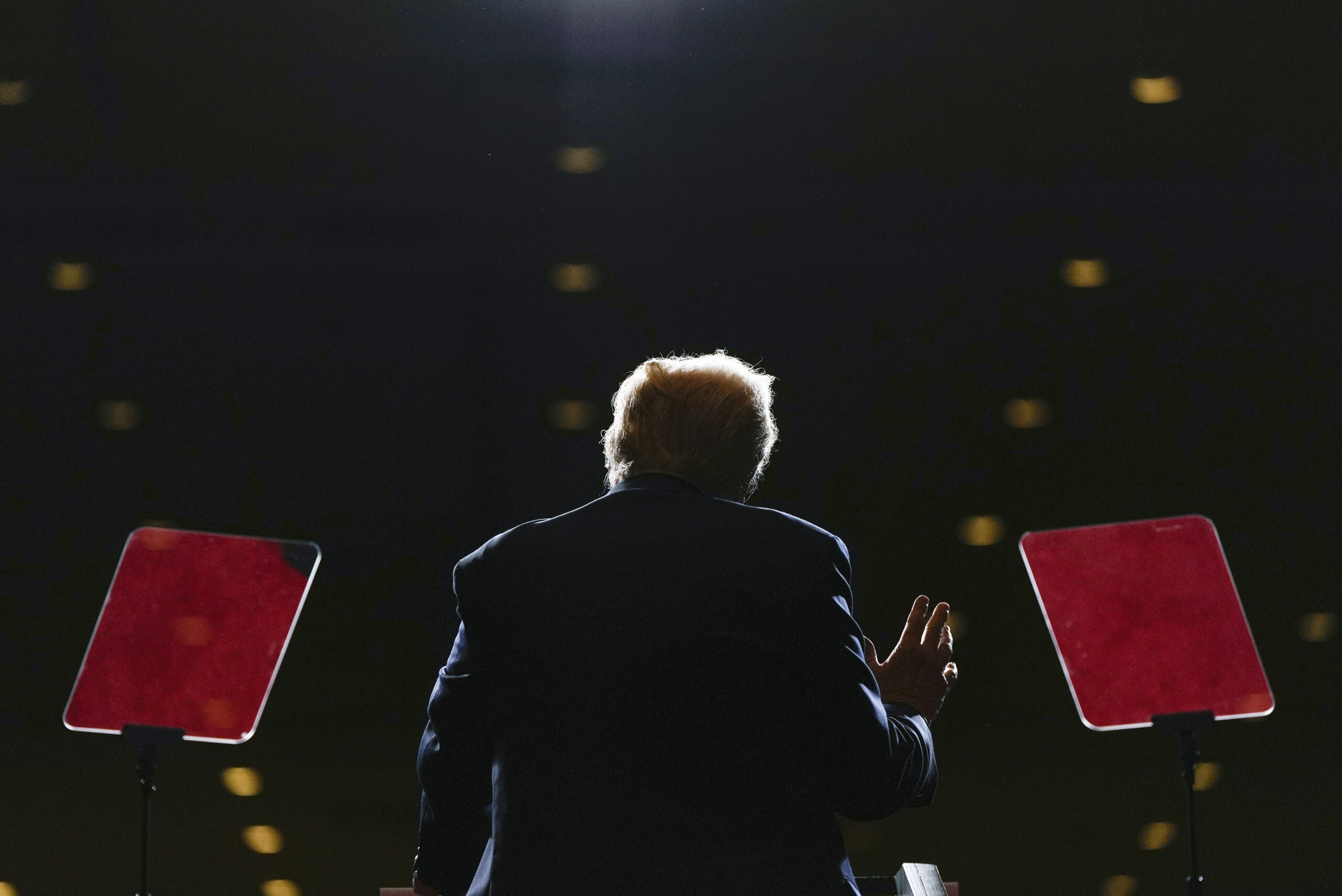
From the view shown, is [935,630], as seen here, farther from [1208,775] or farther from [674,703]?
[1208,775]

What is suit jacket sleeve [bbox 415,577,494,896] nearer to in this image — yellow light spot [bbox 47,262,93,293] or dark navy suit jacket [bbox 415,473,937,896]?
dark navy suit jacket [bbox 415,473,937,896]

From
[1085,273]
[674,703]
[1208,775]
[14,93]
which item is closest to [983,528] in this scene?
[1085,273]

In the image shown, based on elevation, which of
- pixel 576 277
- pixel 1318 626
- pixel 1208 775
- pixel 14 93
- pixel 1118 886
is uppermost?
pixel 14 93

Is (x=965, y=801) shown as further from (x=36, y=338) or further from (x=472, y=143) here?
(x=36, y=338)

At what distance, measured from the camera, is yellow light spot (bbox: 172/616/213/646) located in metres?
1.27

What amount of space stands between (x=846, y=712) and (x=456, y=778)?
0.34 m

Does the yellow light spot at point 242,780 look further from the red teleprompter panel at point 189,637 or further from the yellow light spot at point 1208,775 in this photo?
the yellow light spot at point 1208,775

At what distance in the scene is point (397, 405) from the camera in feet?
5.87

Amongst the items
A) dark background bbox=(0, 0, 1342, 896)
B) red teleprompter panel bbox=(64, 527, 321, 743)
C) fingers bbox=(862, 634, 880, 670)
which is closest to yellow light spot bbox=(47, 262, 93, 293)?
dark background bbox=(0, 0, 1342, 896)

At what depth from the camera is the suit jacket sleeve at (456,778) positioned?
37.9 inches

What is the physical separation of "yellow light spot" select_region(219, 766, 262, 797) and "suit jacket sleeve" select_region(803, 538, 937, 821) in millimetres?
1168

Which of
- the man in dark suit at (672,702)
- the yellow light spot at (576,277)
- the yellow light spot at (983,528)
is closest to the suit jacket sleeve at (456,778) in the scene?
the man in dark suit at (672,702)

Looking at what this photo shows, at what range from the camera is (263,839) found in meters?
1.81

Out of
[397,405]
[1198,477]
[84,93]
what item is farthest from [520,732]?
[84,93]
